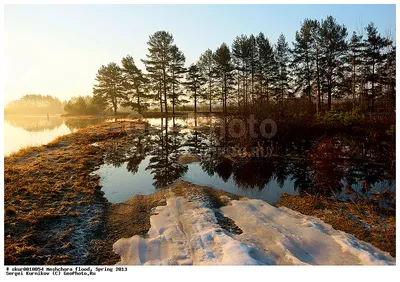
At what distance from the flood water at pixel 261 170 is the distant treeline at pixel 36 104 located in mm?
75486

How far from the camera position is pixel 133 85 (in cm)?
3769

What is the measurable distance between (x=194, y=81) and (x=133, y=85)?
9333mm

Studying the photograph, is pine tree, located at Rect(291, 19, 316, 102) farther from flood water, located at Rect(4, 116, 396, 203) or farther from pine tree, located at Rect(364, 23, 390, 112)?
flood water, located at Rect(4, 116, 396, 203)

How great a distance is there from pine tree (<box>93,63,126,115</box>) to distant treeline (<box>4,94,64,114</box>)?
42.9 meters

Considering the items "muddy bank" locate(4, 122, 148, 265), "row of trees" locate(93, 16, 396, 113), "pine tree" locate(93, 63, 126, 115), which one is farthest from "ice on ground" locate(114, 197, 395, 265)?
"pine tree" locate(93, 63, 126, 115)

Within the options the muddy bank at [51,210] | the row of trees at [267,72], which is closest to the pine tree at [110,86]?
the row of trees at [267,72]

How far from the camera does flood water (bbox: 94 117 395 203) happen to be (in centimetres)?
708

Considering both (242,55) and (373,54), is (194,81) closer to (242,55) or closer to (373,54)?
(242,55)

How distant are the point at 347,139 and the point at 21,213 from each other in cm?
1502

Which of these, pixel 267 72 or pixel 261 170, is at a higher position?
pixel 267 72

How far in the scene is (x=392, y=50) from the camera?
21.3m

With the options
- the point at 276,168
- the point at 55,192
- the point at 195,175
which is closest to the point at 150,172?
the point at 195,175

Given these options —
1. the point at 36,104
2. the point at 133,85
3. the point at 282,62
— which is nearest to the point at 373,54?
the point at 282,62

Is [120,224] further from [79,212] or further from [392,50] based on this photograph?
[392,50]
